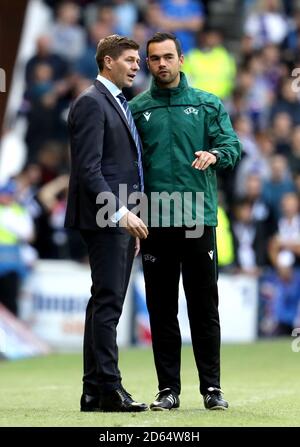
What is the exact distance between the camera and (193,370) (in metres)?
12.3

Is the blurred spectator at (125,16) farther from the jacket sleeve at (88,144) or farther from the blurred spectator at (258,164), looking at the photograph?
the jacket sleeve at (88,144)

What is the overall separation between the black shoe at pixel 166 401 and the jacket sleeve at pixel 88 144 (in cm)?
130

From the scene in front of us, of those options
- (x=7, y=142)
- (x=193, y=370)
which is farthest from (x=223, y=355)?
(x=7, y=142)

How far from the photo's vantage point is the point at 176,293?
8453 mm

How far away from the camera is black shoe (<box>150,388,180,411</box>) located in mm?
→ 8211

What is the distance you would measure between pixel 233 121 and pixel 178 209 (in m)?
10.4

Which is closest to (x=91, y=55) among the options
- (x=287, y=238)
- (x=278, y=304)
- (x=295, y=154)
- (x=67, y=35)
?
(x=67, y=35)

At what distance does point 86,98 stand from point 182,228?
1016mm

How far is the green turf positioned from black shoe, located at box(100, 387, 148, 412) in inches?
5.6

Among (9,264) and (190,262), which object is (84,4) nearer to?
(9,264)

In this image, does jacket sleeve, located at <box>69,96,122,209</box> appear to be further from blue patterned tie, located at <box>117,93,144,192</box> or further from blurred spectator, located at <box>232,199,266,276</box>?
blurred spectator, located at <box>232,199,266,276</box>

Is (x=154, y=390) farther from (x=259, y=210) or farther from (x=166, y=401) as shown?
(x=259, y=210)

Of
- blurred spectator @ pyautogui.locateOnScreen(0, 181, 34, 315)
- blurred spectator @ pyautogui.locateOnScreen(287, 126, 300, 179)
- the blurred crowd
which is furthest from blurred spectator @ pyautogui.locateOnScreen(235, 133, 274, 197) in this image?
blurred spectator @ pyautogui.locateOnScreen(0, 181, 34, 315)
